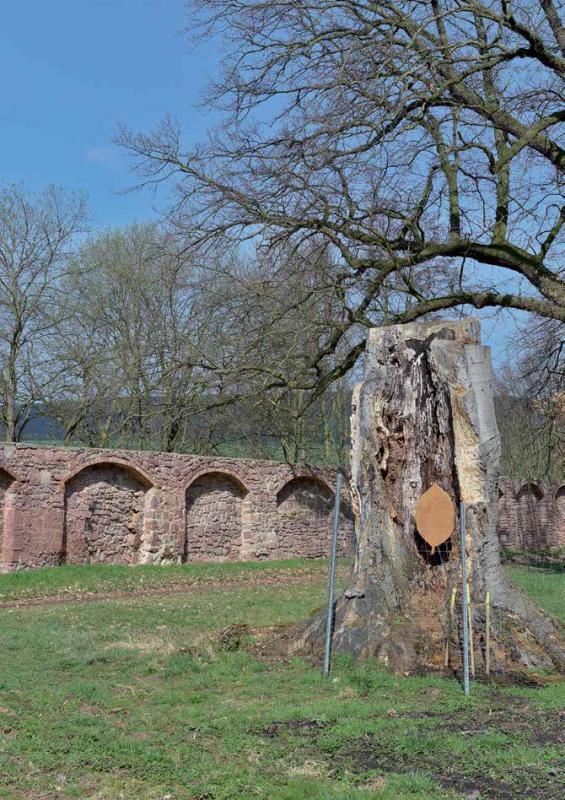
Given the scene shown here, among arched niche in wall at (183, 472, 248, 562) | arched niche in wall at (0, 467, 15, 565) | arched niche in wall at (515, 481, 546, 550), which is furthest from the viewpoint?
arched niche in wall at (515, 481, 546, 550)

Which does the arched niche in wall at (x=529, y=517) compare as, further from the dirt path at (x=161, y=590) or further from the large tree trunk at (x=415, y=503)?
the large tree trunk at (x=415, y=503)

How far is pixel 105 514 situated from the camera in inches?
711

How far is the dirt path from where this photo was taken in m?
13.2

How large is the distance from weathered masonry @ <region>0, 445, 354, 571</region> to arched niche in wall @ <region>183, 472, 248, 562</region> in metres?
0.02

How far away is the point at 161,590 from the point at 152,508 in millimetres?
3829

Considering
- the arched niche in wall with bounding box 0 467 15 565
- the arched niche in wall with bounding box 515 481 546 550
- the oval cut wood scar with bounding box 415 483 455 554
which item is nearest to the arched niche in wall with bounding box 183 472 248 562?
the arched niche in wall with bounding box 0 467 15 565

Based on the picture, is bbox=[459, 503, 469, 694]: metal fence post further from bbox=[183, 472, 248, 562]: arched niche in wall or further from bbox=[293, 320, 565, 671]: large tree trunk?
bbox=[183, 472, 248, 562]: arched niche in wall

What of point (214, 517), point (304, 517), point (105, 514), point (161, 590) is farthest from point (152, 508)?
point (304, 517)

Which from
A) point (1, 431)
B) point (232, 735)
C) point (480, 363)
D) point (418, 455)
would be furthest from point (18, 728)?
point (1, 431)

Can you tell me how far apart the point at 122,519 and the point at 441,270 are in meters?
8.55

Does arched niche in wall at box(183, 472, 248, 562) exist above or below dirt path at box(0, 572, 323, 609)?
above

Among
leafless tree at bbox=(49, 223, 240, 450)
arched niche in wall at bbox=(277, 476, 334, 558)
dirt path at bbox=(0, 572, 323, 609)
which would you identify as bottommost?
dirt path at bbox=(0, 572, 323, 609)

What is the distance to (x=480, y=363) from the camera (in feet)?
26.7

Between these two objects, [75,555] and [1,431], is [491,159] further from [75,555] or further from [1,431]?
[1,431]
